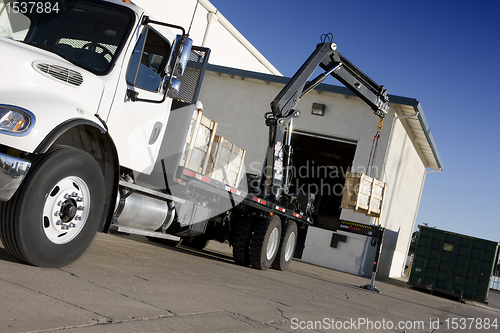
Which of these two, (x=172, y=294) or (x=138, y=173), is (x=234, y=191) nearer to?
(x=138, y=173)

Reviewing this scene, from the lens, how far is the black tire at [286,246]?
37.1 feet

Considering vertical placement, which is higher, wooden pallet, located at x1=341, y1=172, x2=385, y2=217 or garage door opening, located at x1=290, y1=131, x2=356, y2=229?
garage door opening, located at x1=290, y1=131, x2=356, y2=229

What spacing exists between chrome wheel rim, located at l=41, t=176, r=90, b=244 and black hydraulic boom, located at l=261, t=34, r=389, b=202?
20.5ft

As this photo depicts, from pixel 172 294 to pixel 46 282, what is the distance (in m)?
1.37

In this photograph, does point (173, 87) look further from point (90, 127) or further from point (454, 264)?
point (454, 264)

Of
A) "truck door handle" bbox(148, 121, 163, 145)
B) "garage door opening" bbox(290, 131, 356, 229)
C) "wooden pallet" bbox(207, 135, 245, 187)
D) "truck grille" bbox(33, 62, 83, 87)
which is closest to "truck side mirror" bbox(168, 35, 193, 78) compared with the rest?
"truck door handle" bbox(148, 121, 163, 145)

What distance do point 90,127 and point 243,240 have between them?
549 centimetres

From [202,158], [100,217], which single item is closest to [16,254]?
[100,217]

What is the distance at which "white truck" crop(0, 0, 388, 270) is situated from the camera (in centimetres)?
452

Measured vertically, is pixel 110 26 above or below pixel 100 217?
above

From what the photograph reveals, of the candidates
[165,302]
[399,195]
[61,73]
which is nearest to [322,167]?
[399,195]

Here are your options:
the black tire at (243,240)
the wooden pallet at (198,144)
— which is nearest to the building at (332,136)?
the black tire at (243,240)

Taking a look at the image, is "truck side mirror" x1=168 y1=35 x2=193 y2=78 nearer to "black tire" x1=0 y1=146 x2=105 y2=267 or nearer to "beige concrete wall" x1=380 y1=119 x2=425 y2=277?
"black tire" x1=0 y1=146 x2=105 y2=267

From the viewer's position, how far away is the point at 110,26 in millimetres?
5781
